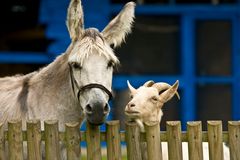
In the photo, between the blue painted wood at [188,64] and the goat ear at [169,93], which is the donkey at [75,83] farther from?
the blue painted wood at [188,64]

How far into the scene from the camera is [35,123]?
603cm

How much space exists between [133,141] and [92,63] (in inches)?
31.5

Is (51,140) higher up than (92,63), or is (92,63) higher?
(92,63)

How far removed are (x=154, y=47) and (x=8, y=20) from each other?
3.94m

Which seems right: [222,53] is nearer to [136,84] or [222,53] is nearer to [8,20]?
[136,84]

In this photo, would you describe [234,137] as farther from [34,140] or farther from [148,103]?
[34,140]

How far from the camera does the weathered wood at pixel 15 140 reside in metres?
6.05

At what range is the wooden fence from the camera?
6059mm

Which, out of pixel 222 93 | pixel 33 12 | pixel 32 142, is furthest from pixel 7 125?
pixel 33 12

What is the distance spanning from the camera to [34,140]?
608 centimetres

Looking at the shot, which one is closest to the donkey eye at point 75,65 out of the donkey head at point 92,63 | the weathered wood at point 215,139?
the donkey head at point 92,63

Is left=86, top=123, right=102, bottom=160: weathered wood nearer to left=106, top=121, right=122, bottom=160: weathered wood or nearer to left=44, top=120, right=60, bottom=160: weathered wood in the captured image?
left=106, top=121, right=122, bottom=160: weathered wood

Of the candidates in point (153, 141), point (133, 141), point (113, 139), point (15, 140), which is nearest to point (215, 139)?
point (153, 141)

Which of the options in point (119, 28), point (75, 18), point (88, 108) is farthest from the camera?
point (119, 28)
